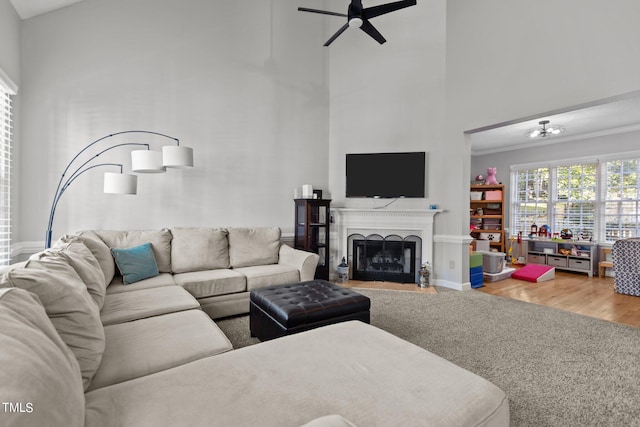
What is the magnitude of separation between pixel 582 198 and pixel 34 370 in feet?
26.8

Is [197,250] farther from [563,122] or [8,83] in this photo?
[563,122]

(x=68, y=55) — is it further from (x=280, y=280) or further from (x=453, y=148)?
(x=453, y=148)

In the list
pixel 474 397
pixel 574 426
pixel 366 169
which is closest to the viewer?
pixel 474 397

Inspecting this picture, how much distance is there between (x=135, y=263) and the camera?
2.88 m

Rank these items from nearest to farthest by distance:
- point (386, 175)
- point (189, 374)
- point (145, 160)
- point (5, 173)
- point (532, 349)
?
point (189, 374) < point (532, 349) < point (5, 173) < point (145, 160) < point (386, 175)

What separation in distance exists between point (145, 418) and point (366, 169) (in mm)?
4289

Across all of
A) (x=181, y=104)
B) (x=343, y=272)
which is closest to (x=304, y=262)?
(x=343, y=272)

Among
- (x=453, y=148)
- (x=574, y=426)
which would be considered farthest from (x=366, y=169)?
(x=574, y=426)

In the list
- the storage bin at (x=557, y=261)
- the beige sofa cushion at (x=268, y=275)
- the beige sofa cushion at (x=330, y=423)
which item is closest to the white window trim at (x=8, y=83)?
the beige sofa cushion at (x=268, y=275)

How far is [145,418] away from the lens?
0.93 metres

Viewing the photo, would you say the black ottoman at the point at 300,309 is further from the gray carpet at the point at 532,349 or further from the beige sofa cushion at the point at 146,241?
the beige sofa cushion at the point at 146,241

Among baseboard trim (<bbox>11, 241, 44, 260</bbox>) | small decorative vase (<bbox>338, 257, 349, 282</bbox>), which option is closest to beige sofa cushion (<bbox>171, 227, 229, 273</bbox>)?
baseboard trim (<bbox>11, 241, 44, 260</bbox>)

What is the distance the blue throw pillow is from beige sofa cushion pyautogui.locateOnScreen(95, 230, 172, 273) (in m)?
0.14

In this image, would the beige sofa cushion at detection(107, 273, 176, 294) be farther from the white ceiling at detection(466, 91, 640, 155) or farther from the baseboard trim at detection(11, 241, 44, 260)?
the white ceiling at detection(466, 91, 640, 155)
